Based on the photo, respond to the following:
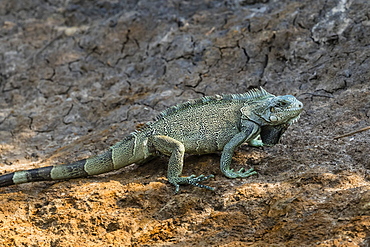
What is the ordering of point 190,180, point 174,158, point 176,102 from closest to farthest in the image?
point 190,180 → point 174,158 → point 176,102

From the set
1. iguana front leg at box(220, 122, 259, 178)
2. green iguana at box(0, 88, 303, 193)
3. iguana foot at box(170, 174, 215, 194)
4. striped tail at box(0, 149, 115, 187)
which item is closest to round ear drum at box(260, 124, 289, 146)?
green iguana at box(0, 88, 303, 193)

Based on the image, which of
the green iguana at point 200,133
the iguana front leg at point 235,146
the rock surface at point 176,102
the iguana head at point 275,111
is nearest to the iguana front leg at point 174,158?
Answer: the green iguana at point 200,133

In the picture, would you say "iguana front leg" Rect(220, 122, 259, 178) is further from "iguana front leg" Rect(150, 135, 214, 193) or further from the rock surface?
"iguana front leg" Rect(150, 135, 214, 193)

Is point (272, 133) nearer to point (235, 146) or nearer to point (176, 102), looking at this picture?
point (235, 146)

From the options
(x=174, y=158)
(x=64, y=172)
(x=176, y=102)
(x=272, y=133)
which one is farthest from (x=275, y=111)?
(x=64, y=172)

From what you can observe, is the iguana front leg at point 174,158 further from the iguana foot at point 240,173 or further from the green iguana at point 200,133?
the iguana foot at point 240,173

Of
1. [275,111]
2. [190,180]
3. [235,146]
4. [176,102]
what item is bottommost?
[176,102]
